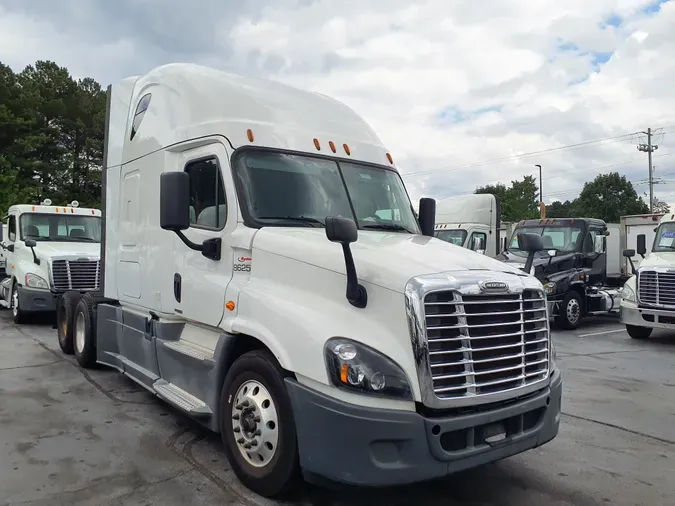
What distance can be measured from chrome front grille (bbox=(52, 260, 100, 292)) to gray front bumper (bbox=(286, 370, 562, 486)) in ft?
29.6

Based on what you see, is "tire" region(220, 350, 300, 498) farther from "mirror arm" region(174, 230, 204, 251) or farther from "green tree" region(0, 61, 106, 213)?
"green tree" region(0, 61, 106, 213)

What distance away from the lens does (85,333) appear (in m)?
7.64

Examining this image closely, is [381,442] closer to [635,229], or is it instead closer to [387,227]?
[387,227]

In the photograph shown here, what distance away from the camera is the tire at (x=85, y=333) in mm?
7547

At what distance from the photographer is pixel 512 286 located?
3793 mm

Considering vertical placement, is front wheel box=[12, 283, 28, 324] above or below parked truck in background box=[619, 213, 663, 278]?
below

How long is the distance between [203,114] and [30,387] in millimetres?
4100

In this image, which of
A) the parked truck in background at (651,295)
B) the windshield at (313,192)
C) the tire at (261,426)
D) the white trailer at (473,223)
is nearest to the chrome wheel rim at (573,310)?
the parked truck in background at (651,295)

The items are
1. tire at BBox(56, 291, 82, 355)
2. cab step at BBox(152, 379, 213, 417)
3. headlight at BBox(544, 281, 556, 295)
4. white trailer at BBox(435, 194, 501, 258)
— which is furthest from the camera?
white trailer at BBox(435, 194, 501, 258)

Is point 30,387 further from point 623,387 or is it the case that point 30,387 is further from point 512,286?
point 623,387

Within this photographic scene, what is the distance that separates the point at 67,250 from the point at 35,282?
2.86ft

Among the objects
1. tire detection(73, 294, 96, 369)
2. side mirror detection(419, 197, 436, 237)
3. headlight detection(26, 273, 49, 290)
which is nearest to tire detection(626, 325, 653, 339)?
side mirror detection(419, 197, 436, 237)

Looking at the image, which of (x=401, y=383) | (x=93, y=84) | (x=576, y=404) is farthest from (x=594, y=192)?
(x=401, y=383)

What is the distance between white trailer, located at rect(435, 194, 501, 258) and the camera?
16047 mm
